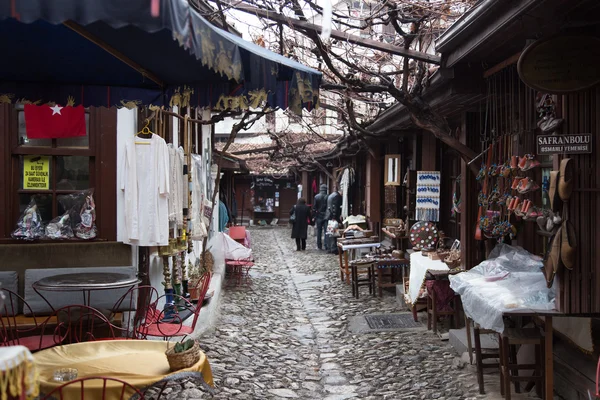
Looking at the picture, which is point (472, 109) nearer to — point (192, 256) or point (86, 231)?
point (86, 231)

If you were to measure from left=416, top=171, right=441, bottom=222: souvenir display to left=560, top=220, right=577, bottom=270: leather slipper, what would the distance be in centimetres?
619

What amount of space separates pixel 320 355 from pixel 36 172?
4.50 meters

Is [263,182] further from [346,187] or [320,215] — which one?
[346,187]

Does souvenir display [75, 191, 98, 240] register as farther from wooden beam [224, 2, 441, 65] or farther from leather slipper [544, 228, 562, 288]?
leather slipper [544, 228, 562, 288]

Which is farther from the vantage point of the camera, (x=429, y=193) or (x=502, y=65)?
(x=429, y=193)

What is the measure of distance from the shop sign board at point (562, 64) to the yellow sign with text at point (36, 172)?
5.37 metres

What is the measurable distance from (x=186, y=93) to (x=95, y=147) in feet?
6.10

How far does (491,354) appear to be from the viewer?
615 centimetres

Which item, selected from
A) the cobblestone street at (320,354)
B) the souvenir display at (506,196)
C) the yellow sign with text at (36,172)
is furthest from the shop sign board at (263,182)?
the yellow sign with text at (36,172)

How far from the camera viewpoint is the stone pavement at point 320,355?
647 cm

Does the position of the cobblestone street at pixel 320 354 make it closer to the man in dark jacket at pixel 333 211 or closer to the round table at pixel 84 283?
the round table at pixel 84 283

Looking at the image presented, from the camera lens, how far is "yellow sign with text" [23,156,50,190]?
682 cm

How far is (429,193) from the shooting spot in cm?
1104

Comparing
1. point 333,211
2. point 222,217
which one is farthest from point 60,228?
point 333,211
